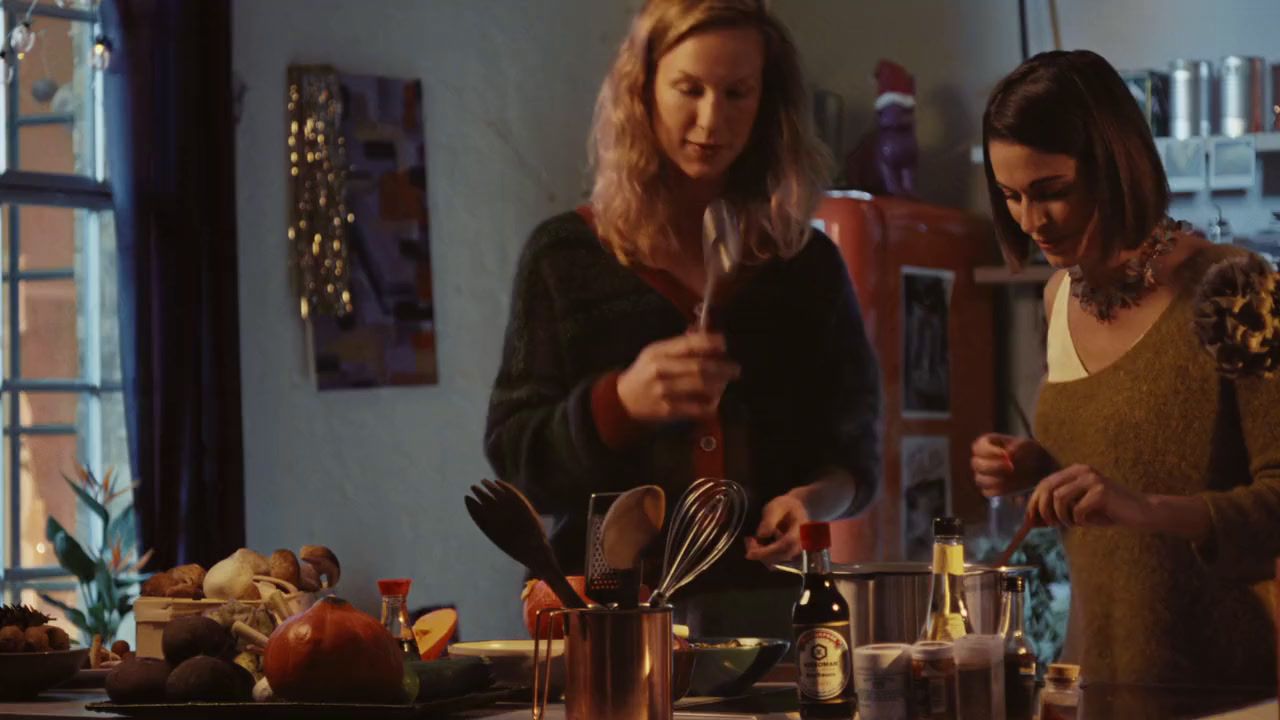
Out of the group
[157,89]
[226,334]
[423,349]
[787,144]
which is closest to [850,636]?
[787,144]

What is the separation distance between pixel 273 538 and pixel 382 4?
113 cm

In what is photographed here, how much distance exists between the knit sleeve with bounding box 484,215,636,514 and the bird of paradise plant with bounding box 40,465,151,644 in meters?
0.92

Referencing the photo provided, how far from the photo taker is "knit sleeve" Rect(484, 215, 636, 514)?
9.70 feet

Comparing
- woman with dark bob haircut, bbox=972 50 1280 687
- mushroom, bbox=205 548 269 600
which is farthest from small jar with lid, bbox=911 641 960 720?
woman with dark bob haircut, bbox=972 50 1280 687

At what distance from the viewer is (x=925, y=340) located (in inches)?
116

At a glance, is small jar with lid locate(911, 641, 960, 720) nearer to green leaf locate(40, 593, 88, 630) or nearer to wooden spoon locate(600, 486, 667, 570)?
wooden spoon locate(600, 486, 667, 570)

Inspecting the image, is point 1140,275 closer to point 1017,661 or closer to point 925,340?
point 925,340

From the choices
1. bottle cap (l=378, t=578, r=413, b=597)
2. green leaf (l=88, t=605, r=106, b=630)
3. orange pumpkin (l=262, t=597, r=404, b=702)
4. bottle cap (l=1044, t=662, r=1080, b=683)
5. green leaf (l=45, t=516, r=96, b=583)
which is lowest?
green leaf (l=88, t=605, r=106, b=630)

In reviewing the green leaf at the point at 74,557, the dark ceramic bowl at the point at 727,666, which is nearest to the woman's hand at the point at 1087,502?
the dark ceramic bowl at the point at 727,666

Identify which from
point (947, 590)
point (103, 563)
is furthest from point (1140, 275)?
point (103, 563)

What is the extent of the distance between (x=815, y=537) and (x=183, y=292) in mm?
2426

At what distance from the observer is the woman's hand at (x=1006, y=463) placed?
8.75ft

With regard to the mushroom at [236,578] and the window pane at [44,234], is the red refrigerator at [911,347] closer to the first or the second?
the mushroom at [236,578]

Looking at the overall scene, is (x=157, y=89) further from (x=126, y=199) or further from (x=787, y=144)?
(x=787, y=144)
